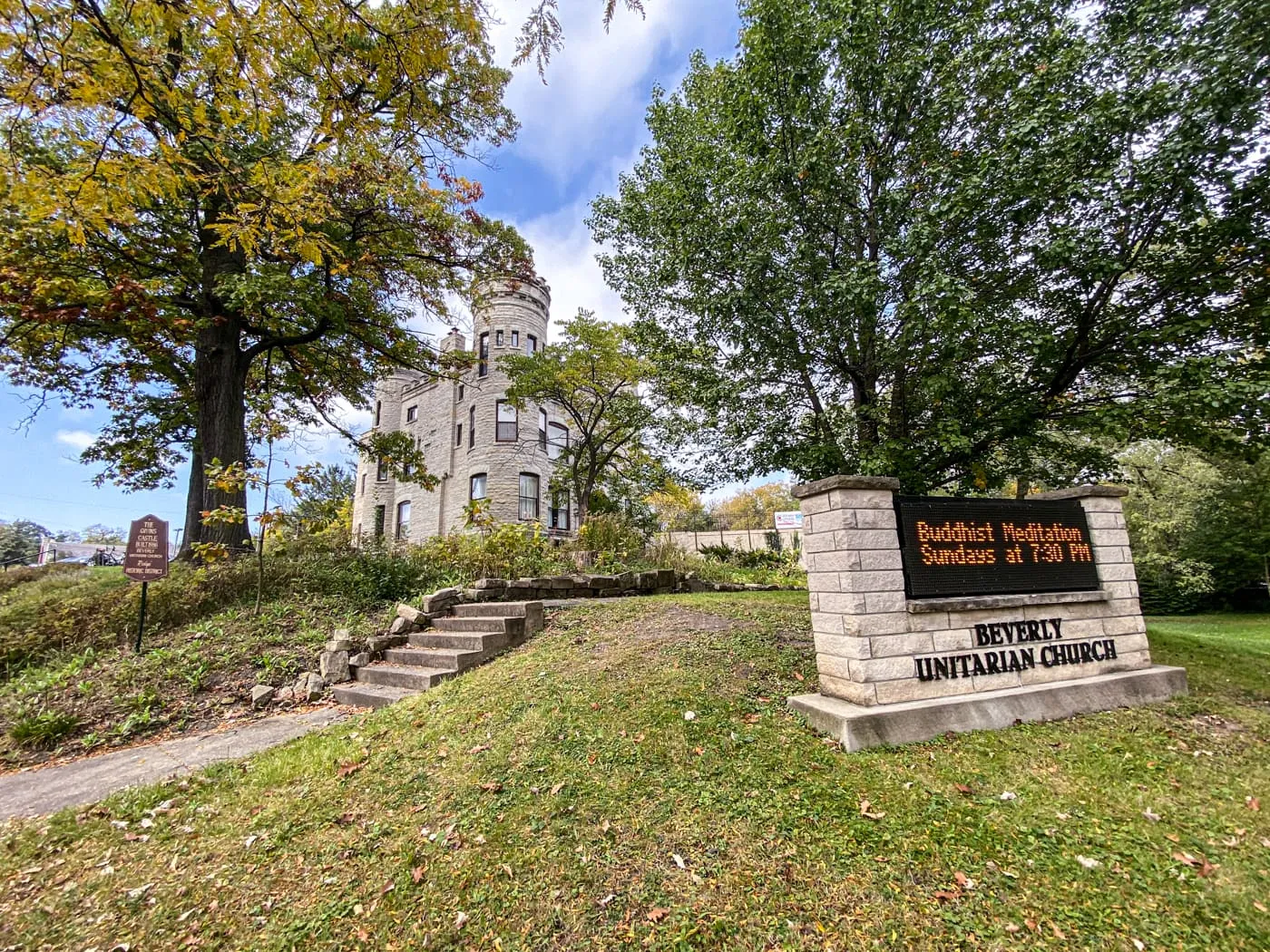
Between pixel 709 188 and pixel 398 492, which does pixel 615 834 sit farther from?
pixel 398 492

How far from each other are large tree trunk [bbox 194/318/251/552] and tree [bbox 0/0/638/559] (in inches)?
1.3

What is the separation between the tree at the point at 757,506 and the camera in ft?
128

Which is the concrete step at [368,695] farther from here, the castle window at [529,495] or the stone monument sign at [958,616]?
the castle window at [529,495]

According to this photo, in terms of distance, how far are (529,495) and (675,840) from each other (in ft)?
56.1

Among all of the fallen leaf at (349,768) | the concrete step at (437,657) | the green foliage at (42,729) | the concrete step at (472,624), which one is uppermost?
the concrete step at (472,624)

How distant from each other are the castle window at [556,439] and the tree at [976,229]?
1428cm

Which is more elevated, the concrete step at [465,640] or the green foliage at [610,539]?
the green foliage at [610,539]

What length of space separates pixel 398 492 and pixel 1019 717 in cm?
2325

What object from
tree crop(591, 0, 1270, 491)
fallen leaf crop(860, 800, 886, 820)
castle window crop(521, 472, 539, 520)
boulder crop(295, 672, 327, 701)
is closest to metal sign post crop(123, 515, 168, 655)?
boulder crop(295, 672, 327, 701)

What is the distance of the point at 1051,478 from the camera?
632 centimetres

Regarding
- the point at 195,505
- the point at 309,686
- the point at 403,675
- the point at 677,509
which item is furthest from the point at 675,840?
the point at 677,509

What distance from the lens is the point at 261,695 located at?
5230mm

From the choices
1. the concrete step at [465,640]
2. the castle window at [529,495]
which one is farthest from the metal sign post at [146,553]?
the castle window at [529,495]

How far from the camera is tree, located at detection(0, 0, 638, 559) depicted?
2.69 meters
